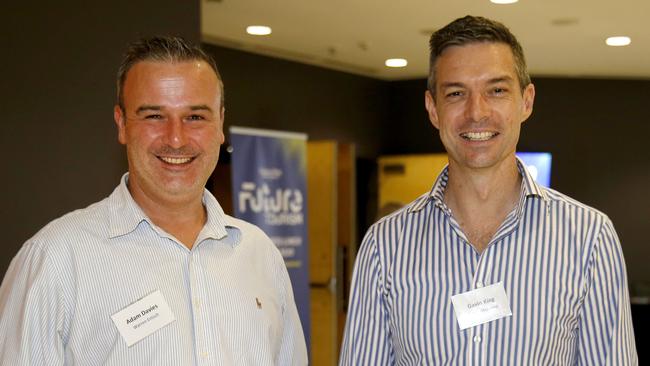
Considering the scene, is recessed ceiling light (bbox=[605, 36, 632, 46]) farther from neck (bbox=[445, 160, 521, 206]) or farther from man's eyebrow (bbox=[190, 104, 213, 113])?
man's eyebrow (bbox=[190, 104, 213, 113])

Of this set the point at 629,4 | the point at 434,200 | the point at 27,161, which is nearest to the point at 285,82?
the point at 629,4

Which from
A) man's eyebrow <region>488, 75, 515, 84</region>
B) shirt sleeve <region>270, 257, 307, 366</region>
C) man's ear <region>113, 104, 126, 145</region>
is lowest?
shirt sleeve <region>270, 257, 307, 366</region>

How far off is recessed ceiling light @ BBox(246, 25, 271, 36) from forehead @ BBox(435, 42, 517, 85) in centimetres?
537

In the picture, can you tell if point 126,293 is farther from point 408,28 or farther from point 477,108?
point 408,28

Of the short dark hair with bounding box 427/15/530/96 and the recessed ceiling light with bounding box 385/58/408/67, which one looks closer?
the short dark hair with bounding box 427/15/530/96

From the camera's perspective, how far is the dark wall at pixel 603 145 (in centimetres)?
1054

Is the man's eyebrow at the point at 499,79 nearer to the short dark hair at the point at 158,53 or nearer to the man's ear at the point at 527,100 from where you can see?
the man's ear at the point at 527,100

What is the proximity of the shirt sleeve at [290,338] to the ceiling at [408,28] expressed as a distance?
4.24 metres

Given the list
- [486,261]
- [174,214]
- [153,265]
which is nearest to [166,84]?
[174,214]

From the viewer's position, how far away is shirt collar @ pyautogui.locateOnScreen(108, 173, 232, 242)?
225 centimetres

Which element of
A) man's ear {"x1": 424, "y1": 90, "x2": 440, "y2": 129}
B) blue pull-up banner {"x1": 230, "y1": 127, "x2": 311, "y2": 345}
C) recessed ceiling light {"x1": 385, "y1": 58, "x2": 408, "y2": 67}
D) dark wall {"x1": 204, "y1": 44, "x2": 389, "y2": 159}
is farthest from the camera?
recessed ceiling light {"x1": 385, "y1": 58, "x2": 408, "y2": 67}

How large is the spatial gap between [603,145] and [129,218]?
30.1 feet

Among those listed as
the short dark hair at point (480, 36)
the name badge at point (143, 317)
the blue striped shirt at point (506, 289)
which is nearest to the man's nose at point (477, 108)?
the short dark hair at point (480, 36)

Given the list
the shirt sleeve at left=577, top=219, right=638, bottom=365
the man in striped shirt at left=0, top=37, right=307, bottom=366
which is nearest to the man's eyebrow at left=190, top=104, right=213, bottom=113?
the man in striped shirt at left=0, top=37, right=307, bottom=366
